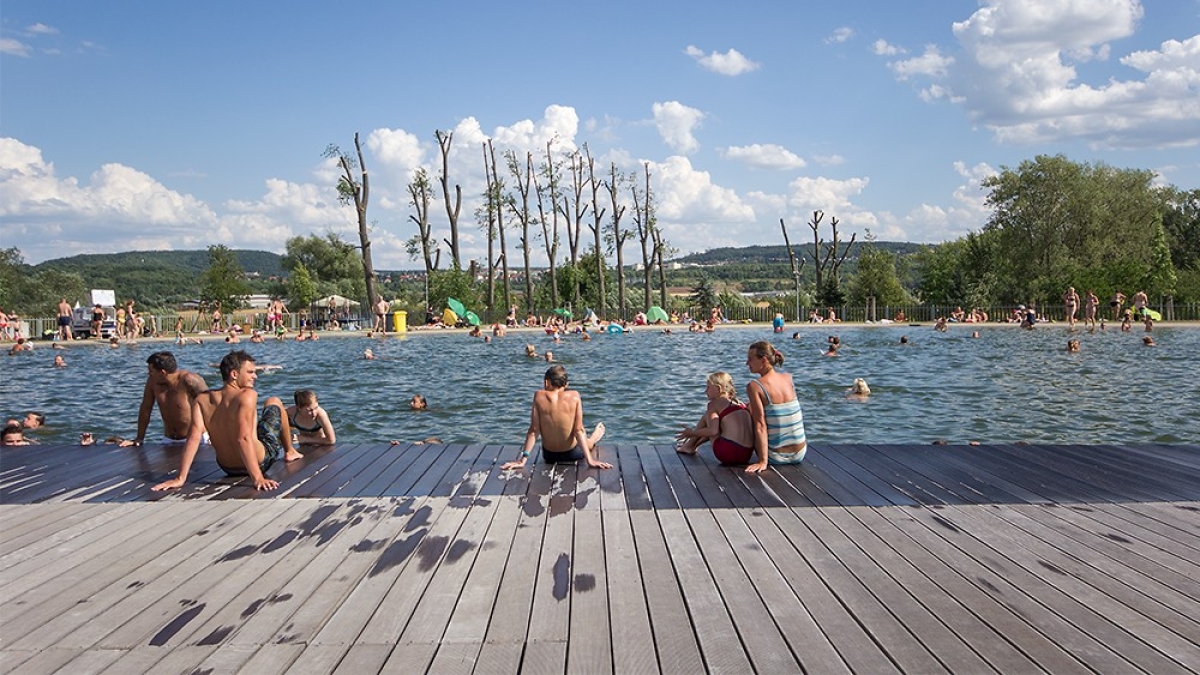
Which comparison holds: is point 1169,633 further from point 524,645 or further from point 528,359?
point 528,359

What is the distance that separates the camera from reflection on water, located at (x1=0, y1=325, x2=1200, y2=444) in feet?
41.6

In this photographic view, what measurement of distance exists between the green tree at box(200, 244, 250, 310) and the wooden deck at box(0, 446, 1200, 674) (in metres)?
54.6

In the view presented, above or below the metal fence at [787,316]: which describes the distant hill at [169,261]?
above

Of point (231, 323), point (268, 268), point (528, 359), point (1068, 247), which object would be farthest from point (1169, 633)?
point (268, 268)

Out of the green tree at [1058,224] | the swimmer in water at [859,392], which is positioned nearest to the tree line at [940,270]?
the green tree at [1058,224]

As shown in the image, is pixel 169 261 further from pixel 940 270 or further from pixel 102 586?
pixel 102 586

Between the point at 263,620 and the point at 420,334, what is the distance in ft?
117

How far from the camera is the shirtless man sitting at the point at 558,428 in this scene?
637cm

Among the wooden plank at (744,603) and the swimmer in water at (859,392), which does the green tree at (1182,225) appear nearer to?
the swimmer in water at (859,392)

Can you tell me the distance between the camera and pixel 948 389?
677 inches

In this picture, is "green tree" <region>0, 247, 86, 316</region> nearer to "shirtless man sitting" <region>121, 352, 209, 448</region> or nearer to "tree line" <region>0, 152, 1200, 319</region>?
"tree line" <region>0, 152, 1200, 319</region>

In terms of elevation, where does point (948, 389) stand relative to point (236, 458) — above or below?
below

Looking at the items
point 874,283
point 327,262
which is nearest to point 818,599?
point 874,283

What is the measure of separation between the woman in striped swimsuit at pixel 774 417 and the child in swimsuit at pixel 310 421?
374 centimetres
